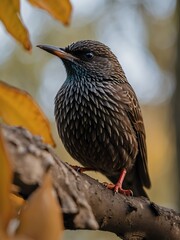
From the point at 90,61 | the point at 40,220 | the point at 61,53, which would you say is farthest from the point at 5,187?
the point at 90,61

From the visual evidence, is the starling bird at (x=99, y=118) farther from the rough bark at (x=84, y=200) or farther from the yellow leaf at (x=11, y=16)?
the yellow leaf at (x=11, y=16)

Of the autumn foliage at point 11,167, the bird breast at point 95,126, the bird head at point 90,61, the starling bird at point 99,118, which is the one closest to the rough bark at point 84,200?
the autumn foliage at point 11,167

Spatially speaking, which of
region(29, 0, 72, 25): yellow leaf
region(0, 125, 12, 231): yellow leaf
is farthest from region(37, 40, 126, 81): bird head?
region(0, 125, 12, 231): yellow leaf

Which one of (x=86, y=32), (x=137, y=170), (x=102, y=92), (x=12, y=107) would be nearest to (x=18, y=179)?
(x=12, y=107)

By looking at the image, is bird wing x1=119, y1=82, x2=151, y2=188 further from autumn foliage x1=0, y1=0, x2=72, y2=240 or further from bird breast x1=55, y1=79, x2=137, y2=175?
autumn foliage x1=0, y1=0, x2=72, y2=240

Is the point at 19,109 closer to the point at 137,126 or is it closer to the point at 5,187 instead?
the point at 5,187

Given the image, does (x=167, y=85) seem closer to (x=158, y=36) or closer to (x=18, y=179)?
(x=158, y=36)

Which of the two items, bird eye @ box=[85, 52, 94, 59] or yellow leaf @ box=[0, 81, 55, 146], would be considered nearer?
yellow leaf @ box=[0, 81, 55, 146]
